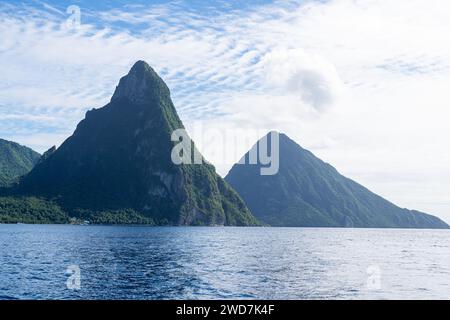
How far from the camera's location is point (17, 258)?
91.2m

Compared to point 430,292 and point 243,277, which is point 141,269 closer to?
point 243,277

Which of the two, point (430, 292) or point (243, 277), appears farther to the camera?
point (243, 277)

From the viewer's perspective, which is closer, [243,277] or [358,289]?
[358,289]

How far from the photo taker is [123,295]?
1992 inches
